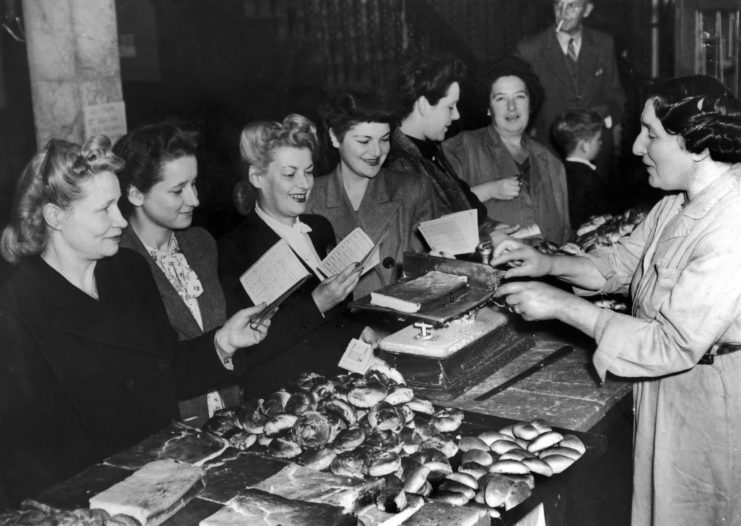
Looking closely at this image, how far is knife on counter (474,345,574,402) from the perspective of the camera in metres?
3.43

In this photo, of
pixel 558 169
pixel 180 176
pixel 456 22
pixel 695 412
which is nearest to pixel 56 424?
pixel 180 176

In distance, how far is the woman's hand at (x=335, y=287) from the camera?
3631 millimetres

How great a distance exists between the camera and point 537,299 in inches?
126

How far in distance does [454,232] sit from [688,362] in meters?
1.59

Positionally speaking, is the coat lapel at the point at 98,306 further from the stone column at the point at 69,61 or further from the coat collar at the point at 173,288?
the stone column at the point at 69,61

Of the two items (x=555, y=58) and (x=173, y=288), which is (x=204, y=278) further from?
(x=555, y=58)

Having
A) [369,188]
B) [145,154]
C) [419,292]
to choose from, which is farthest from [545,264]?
[145,154]

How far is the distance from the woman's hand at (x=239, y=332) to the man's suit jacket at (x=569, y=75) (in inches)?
167

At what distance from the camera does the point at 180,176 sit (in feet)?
11.3

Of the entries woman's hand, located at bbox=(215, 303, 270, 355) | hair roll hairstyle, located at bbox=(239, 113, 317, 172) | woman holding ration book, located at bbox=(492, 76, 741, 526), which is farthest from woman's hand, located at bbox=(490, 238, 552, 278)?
woman's hand, located at bbox=(215, 303, 270, 355)

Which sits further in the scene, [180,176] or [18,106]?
[18,106]

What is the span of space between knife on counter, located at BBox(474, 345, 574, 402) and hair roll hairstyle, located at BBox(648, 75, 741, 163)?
1247mm

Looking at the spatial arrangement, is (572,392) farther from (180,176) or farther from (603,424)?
(180,176)

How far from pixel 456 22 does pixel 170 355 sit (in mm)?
5779
